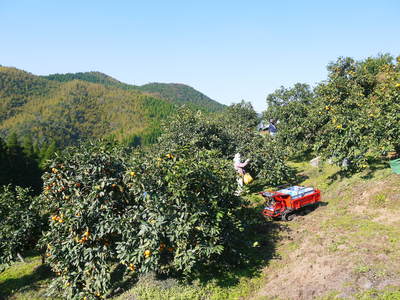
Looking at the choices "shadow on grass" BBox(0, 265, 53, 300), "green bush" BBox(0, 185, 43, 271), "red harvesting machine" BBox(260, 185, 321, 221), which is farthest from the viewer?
"red harvesting machine" BBox(260, 185, 321, 221)

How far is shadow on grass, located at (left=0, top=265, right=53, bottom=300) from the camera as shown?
12.6m

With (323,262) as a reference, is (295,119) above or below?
above

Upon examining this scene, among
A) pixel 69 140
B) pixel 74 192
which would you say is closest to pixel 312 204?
pixel 74 192

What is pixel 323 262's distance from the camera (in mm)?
9461

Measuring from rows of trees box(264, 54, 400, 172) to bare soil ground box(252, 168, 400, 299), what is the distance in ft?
6.65

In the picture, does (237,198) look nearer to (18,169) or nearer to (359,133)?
(359,133)

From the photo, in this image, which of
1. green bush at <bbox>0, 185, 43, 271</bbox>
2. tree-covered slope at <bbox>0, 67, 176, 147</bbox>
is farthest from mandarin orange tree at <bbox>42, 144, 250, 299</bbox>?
tree-covered slope at <bbox>0, 67, 176, 147</bbox>

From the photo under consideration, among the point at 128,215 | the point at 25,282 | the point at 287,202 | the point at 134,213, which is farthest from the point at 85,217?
the point at 287,202

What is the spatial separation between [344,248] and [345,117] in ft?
33.5

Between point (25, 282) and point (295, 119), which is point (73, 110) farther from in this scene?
point (25, 282)

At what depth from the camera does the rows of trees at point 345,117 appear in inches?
617

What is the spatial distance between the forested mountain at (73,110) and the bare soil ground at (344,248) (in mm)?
117222

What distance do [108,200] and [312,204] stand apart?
10925 millimetres

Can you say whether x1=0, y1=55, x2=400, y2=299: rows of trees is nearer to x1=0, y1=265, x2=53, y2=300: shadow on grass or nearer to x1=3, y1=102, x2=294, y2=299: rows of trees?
x1=3, y1=102, x2=294, y2=299: rows of trees
